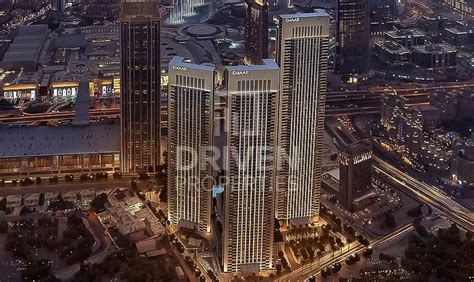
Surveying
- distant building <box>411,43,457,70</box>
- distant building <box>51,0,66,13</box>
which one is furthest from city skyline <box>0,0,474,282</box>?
distant building <box>51,0,66,13</box>

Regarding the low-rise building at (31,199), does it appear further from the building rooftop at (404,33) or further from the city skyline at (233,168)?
the building rooftop at (404,33)

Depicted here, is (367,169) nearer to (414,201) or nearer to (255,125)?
(414,201)

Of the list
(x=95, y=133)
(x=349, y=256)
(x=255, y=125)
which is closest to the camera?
(x=255, y=125)

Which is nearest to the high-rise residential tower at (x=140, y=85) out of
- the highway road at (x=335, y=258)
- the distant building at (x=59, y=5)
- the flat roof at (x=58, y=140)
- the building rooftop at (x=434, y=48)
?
the flat roof at (x=58, y=140)

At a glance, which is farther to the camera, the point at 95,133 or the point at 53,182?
the point at 95,133

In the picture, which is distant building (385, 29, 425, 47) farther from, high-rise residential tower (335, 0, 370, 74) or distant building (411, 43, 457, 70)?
high-rise residential tower (335, 0, 370, 74)

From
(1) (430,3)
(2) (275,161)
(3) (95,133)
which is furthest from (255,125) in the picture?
(1) (430,3)
